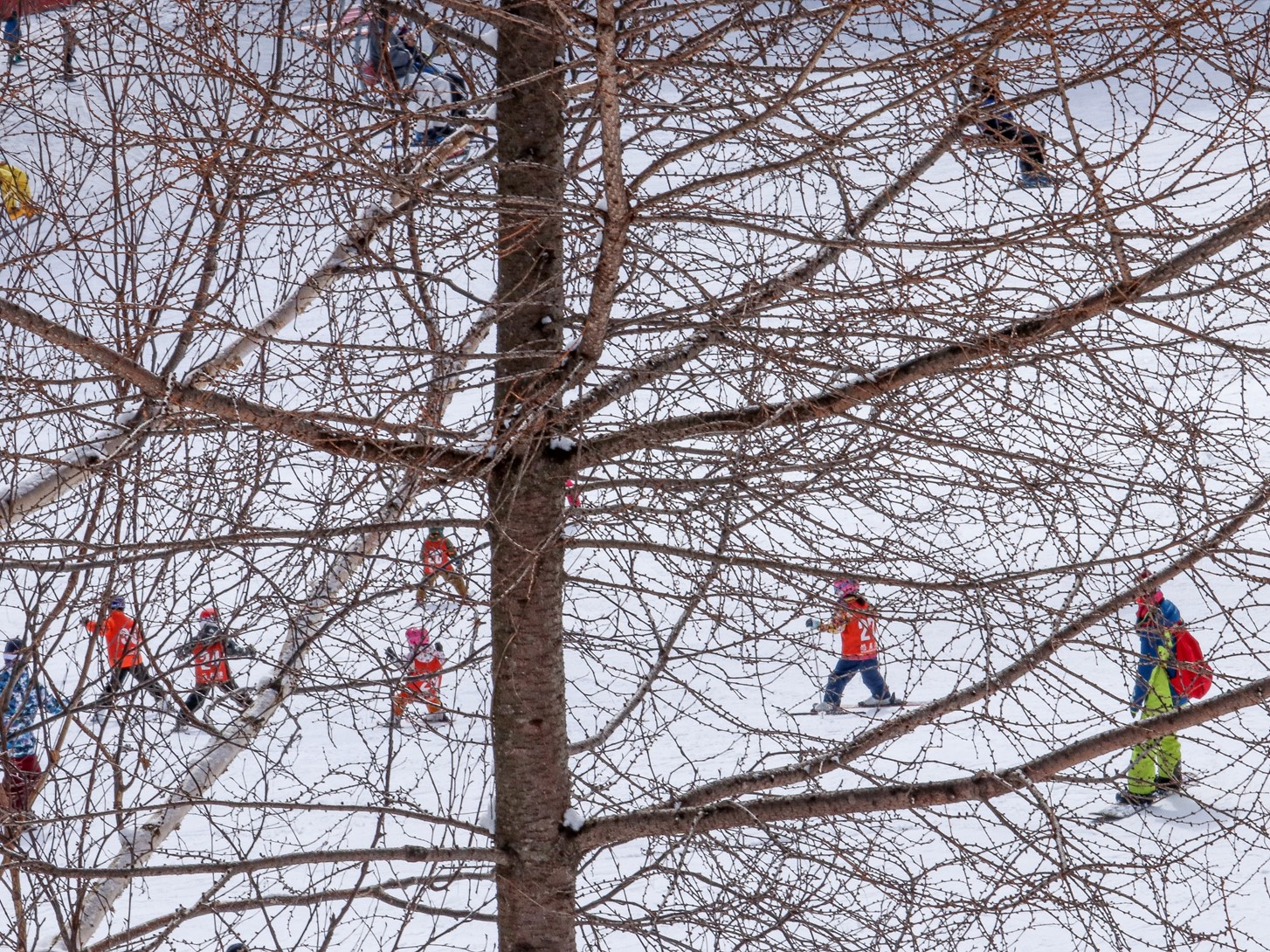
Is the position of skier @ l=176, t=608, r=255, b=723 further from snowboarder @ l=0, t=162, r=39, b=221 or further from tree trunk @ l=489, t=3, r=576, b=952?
snowboarder @ l=0, t=162, r=39, b=221

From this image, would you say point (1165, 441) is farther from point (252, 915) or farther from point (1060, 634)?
point (252, 915)

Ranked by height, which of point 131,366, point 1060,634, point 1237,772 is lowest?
point 1060,634

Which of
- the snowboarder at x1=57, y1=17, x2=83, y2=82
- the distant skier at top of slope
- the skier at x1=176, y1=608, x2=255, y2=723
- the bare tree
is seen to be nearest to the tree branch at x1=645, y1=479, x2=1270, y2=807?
the bare tree

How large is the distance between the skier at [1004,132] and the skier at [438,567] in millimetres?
1650

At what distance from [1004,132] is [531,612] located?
1.85 m

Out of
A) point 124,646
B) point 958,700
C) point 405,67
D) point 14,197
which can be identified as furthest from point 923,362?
point 14,197

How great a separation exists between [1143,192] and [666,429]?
1.34 m

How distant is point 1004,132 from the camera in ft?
10.6

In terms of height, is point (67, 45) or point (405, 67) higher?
point (405, 67)

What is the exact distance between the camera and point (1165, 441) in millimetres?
3129

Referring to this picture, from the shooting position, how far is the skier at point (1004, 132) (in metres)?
2.90

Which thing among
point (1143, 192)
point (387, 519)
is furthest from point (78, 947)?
point (1143, 192)

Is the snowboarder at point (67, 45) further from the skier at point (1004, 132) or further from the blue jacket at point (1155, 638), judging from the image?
the blue jacket at point (1155, 638)

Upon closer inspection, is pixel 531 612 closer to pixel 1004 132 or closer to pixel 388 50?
pixel 388 50
